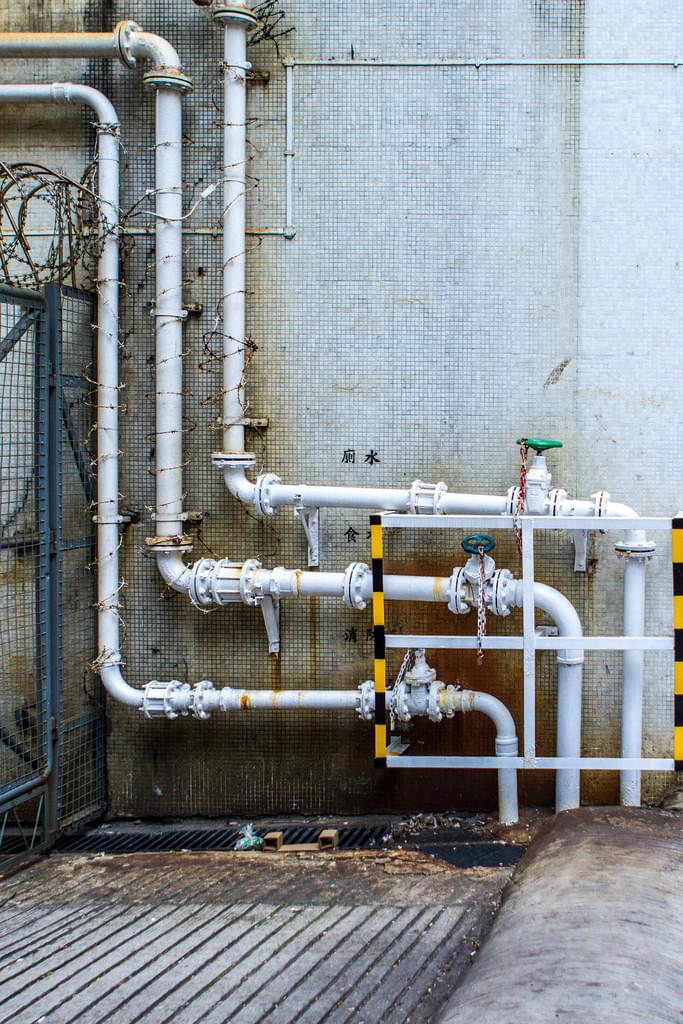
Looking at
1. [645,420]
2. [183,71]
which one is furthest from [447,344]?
[183,71]

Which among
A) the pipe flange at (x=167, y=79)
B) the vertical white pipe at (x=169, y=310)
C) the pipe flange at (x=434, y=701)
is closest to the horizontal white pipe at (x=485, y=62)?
the pipe flange at (x=167, y=79)

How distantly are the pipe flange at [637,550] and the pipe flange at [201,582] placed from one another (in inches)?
82.4

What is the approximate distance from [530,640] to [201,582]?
1.69 m

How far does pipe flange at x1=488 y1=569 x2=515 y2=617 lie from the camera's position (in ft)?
14.5

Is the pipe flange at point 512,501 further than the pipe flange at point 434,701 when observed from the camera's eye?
No

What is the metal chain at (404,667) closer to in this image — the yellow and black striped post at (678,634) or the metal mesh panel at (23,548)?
the yellow and black striped post at (678,634)

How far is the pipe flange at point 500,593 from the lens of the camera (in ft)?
14.5

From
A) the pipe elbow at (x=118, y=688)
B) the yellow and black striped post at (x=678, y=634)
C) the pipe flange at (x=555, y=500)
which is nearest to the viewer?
the yellow and black striped post at (x=678, y=634)

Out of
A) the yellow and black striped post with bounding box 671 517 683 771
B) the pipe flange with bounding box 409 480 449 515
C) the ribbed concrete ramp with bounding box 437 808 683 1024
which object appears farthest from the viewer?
the pipe flange with bounding box 409 480 449 515

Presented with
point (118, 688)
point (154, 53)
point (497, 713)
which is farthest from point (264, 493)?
point (154, 53)

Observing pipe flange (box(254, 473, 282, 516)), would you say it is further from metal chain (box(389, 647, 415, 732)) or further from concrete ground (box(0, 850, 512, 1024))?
concrete ground (box(0, 850, 512, 1024))

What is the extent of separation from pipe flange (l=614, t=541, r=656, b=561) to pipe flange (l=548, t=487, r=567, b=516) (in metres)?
0.41

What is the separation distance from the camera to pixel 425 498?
15.0 ft

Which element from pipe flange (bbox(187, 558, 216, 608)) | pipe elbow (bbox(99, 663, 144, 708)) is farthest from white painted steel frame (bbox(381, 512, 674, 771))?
pipe elbow (bbox(99, 663, 144, 708))
